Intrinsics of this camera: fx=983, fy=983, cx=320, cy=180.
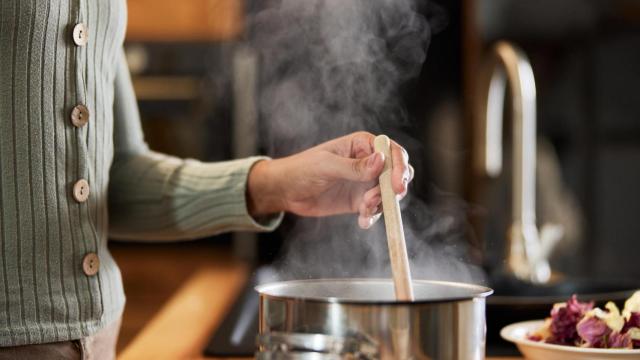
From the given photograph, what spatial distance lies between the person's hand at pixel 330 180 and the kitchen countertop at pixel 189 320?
34 centimetres

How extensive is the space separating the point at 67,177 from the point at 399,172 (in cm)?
33

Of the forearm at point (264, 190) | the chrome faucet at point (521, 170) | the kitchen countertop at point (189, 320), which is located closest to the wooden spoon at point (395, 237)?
the forearm at point (264, 190)

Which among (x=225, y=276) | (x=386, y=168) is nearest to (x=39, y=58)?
(x=386, y=168)

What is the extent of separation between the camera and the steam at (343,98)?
4.75 feet

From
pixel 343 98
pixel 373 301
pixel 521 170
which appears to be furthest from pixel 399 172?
pixel 521 170

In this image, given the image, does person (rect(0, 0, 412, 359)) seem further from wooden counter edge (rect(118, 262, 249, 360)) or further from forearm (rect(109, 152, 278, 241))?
wooden counter edge (rect(118, 262, 249, 360))

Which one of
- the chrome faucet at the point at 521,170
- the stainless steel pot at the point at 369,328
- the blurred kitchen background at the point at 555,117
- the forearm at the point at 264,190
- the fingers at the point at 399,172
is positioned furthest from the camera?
the blurred kitchen background at the point at 555,117

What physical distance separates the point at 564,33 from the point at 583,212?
55 cm

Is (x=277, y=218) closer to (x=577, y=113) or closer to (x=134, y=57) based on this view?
(x=577, y=113)

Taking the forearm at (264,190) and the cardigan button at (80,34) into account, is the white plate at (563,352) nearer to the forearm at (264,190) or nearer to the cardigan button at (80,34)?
the forearm at (264,190)

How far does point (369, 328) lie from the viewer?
0.68 m

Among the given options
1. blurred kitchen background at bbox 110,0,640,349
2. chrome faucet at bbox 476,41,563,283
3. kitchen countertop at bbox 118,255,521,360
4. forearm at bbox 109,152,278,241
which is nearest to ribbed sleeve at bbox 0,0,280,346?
forearm at bbox 109,152,278,241

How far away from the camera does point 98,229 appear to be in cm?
100

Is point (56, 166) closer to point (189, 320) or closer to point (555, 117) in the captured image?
point (189, 320)
